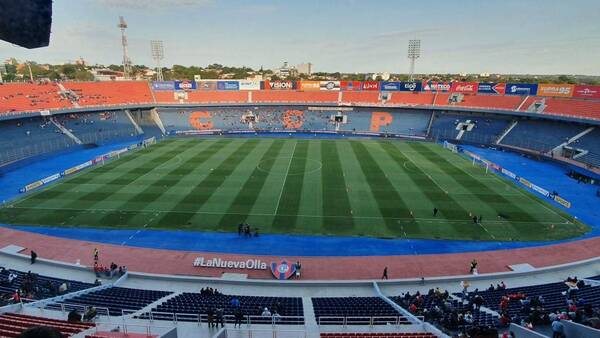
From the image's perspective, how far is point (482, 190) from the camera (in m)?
33.2

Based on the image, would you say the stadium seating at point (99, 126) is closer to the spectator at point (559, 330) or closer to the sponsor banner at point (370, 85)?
the sponsor banner at point (370, 85)

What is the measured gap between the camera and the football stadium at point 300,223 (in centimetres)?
1296

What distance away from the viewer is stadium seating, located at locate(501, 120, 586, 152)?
49.4 meters

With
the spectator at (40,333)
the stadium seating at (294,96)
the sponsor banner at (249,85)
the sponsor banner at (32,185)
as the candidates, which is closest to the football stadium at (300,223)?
the spectator at (40,333)

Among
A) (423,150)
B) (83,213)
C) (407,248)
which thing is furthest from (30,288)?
(423,150)

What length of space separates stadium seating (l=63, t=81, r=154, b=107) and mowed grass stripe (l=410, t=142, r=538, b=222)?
53854 mm

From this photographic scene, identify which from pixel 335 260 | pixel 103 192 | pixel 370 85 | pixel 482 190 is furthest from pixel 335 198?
pixel 370 85

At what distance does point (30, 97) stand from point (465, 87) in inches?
2961

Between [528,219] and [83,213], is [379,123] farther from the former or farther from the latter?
[83,213]

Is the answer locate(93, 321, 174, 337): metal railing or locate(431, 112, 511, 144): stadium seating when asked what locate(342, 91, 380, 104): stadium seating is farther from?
locate(93, 321, 174, 337): metal railing

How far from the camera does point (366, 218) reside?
27.0 m

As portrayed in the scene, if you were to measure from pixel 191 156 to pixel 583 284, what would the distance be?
133 ft

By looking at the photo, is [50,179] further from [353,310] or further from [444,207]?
[444,207]

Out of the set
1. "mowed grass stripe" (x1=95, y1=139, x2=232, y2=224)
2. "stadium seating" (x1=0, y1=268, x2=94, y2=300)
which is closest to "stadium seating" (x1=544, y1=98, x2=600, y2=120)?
"mowed grass stripe" (x1=95, y1=139, x2=232, y2=224)
